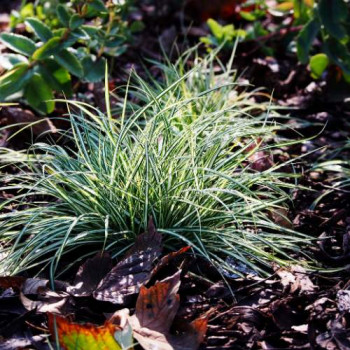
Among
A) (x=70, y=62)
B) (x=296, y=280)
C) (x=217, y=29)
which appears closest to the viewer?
(x=296, y=280)

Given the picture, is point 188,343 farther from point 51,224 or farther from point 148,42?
point 148,42

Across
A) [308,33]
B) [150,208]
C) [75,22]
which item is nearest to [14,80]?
[75,22]

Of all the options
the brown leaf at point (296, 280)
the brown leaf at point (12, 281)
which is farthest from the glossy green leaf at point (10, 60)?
the brown leaf at point (296, 280)

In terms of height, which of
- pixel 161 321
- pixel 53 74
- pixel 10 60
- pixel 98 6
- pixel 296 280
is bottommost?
pixel 296 280

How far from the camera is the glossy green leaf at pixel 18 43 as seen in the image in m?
2.78

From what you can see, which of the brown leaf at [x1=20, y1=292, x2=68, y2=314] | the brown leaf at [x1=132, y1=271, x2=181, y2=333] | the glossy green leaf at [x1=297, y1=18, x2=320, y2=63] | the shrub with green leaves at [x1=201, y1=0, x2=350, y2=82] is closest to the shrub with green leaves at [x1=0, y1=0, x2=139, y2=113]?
the shrub with green leaves at [x1=201, y1=0, x2=350, y2=82]

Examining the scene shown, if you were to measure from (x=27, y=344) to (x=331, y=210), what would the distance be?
4.33 feet

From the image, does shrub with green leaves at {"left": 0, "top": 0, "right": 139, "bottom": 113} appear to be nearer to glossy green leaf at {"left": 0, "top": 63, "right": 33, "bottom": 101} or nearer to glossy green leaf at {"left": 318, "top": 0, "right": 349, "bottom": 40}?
glossy green leaf at {"left": 0, "top": 63, "right": 33, "bottom": 101}

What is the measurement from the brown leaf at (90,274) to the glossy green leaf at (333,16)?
166cm

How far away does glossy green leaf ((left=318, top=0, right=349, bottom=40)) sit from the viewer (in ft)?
9.93

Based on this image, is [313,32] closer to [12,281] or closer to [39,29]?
[39,29]

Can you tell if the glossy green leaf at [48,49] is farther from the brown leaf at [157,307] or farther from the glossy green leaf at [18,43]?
the brown leaf at [157,307]

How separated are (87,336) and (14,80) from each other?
1394 millimetres

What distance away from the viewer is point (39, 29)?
2.86 metres
